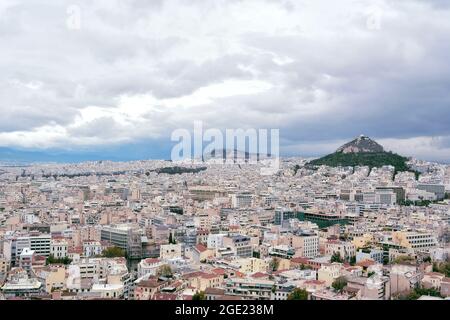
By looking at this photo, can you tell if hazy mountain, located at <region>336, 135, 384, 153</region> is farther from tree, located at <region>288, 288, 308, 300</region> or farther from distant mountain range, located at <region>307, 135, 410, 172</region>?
tree, located at <region>288, 288, 308, 300</region>

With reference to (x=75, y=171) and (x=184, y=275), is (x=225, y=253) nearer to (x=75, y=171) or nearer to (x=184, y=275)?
(x=184, y=275)

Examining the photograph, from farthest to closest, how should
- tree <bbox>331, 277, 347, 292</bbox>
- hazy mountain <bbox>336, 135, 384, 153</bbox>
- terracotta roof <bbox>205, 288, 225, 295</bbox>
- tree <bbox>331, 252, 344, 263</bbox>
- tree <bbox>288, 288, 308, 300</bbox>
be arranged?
hazy mountain <bbox>336, 135, 384, 153</bbox>
tree <bbox>331, 252, 344, 263</bbox>
tree <bbox>331, 277, 347, 292</bbox>
tree <bbox>288, 288, 308, 300</bbox>
terracotta roof <bbox>205, 288, 225, 295</bbox>

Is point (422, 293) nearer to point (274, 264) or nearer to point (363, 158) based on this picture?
point (274, 264)

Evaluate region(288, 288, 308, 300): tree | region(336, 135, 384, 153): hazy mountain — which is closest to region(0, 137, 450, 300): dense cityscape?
region(288, 288, 308, 300): tree

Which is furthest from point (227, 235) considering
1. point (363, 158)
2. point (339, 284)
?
point (363, 158)
